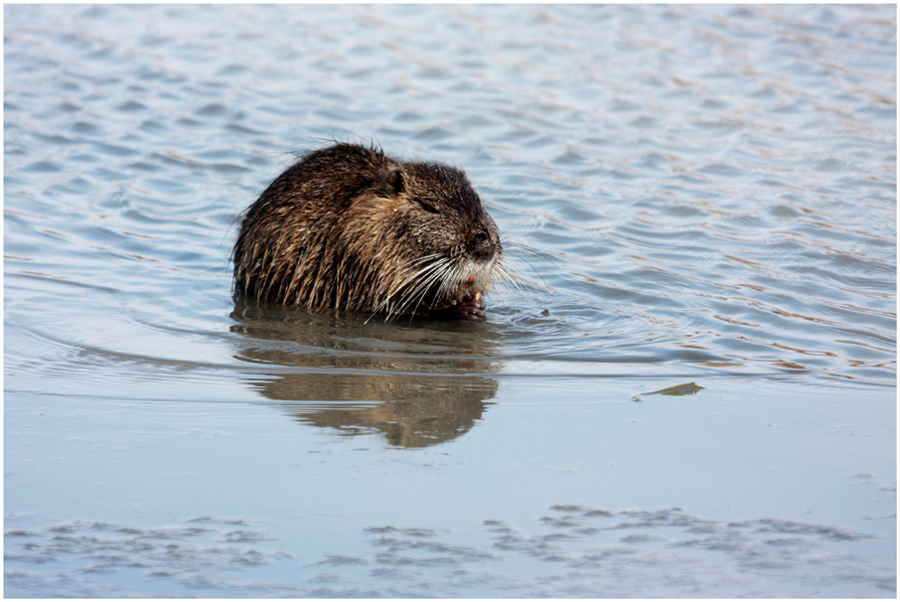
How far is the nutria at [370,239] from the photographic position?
5.43 meters

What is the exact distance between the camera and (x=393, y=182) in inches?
219

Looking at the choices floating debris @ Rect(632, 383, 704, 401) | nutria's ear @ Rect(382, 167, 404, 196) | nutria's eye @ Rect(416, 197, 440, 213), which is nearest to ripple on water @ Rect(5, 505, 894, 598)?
floating debris @ Rect(632, 383, 704, 401)

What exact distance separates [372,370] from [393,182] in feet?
4.43

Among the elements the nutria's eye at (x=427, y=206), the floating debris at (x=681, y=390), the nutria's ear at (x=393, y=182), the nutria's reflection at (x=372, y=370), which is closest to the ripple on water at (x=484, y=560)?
the nutria's reflection at (x=372, y=370)

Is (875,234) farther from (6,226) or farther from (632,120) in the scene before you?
(6,226)

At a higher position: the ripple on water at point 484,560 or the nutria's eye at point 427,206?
the nutria's eye at point 427,206

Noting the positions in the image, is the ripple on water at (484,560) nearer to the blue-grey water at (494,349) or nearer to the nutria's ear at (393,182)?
the blue-grey water at (494,349)

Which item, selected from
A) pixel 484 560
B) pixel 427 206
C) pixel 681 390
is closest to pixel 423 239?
pixel 427 206

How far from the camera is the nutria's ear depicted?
5.55 m

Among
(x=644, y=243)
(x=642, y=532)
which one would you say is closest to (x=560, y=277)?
(x=644, y=243)

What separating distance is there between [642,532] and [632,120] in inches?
270

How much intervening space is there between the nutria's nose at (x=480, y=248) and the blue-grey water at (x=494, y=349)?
0.37 meters

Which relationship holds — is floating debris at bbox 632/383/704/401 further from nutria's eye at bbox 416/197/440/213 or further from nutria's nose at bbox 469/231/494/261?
nutria's eye at bbox 416/197/440/213

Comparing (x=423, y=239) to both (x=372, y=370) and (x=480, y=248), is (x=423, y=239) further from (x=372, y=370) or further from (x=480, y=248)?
(x=372, y=370)
